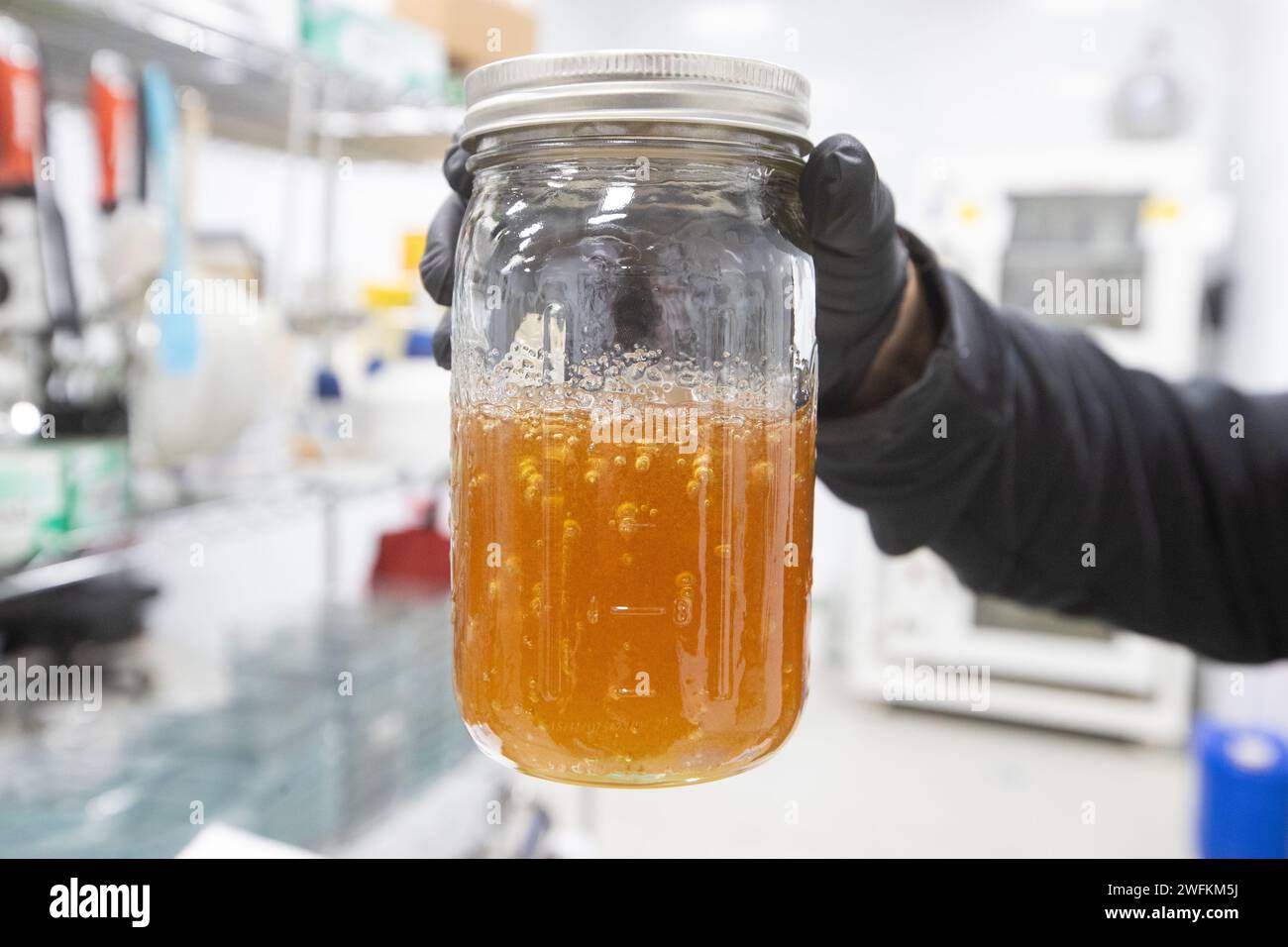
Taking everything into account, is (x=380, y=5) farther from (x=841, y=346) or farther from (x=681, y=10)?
(x=681, y=10)

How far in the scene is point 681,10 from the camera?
14.1 ft

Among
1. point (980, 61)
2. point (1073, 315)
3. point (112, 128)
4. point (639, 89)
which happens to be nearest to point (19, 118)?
point (112, 128)

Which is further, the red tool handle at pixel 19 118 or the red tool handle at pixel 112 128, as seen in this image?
the red tool handle at pixel 112 128

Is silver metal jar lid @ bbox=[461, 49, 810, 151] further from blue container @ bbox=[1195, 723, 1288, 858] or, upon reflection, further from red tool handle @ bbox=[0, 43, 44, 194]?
blue container @ bbox=[1195, 723, 1288, 858]

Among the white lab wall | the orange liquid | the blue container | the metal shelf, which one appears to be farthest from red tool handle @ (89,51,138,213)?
the white lab wall

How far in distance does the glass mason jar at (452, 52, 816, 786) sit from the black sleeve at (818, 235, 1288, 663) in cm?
31

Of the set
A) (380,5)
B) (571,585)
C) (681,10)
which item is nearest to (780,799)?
(380,5)

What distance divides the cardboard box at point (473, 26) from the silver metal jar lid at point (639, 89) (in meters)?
1.37

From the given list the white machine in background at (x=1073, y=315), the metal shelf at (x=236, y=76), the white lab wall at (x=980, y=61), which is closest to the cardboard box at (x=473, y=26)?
the metal shelf at (x=236, y=76)

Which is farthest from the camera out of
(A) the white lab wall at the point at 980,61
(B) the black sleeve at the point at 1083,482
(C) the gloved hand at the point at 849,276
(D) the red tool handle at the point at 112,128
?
(A) the white lab wall at the point at 980,61

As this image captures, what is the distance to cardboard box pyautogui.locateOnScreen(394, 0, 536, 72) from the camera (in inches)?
75.8

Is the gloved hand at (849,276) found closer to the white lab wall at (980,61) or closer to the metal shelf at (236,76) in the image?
the metal shelf at (236,76)

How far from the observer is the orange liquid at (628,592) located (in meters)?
0.56
